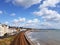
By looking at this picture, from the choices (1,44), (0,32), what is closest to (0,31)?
(0,32)

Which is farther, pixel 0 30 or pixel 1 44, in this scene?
pixel 0 30

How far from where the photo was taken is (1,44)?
36.7 m

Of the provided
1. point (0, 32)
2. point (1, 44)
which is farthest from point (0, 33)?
point (1, 44)

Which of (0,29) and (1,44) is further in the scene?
(0,29)

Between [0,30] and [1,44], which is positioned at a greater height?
[0,30]

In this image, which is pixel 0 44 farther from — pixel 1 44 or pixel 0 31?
pixel 0 31

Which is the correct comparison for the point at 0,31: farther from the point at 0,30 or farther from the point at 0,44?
the point at 0,44

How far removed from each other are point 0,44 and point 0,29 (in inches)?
1661

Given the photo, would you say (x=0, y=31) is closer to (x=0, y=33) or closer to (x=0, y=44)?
(x=0, y=33)

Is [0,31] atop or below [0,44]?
atop

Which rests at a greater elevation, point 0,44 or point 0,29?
point 0,29

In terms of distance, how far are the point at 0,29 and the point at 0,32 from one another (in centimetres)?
208

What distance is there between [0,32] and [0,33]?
573 mm

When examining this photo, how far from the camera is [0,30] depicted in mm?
76625
